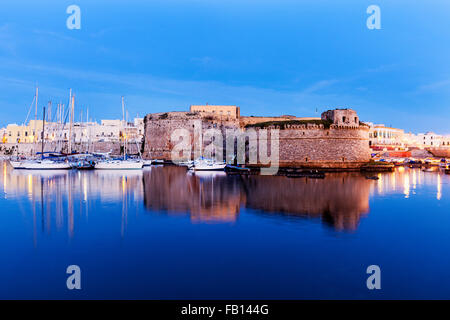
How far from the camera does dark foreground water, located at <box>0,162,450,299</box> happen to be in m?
3.85

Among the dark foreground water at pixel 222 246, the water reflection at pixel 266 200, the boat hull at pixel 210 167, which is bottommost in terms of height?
the dark foreground water at pixel 222 246

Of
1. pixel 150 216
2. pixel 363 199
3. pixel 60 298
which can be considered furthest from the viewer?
pixel 363 199

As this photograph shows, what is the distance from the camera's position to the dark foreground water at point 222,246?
385 cm

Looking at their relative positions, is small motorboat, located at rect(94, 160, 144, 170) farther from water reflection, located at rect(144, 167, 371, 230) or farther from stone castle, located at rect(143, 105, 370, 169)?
water reflection, located at rect(144, 167, 371, 230)

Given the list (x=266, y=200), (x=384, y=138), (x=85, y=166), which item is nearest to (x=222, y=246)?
(x=266, y=200)

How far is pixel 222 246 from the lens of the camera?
531 cm

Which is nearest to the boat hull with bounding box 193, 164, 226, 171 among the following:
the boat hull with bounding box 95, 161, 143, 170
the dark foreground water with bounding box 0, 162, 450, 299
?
the boat hull with bounding box 95, 161, 143, 170

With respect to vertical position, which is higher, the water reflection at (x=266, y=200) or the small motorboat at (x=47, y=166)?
the small motorboat at (x=47, y=166)

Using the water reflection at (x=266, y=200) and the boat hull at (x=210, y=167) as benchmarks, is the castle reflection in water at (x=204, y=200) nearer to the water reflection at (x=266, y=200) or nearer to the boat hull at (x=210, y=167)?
the water reflection at (x=266, y=200)

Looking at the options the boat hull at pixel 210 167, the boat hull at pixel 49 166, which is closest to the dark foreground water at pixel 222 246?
the boat hull at pixel 210 167

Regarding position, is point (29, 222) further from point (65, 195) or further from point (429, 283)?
point (429, 283)

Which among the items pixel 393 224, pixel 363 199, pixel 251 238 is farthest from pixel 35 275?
pixel 363 199

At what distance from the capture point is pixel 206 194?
10664 mm

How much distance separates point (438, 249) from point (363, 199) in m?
4.72
